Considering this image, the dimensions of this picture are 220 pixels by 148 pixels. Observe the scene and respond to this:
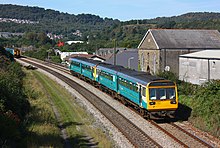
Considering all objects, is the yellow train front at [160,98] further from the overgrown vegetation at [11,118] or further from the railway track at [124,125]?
the overgrown vegetation at [11,118]

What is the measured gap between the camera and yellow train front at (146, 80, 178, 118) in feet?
63.9

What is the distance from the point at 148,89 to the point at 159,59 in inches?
1159

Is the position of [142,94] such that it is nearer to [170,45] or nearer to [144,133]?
[144,133]

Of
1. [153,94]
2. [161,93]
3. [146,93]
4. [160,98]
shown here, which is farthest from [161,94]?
[146,93]

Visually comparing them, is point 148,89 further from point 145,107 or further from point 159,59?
point 159,59

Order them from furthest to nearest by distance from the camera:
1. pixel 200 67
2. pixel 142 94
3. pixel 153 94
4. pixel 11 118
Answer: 1. pixel 200 67
2. pixel 142 94
3. pixel 153 94
4. pixel 11 118

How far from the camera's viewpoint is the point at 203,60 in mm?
40094

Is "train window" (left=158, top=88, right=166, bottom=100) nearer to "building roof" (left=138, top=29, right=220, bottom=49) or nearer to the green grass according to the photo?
the green grass

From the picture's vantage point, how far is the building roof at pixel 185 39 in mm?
49156

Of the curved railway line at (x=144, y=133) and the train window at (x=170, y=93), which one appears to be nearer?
Answer: the curved railway line at (x=144, y=133)

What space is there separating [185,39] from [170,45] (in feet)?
11.3

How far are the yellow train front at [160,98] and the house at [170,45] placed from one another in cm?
2710

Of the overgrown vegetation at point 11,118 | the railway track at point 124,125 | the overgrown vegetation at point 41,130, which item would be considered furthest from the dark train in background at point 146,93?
the overgrown vegetation at point 11,118

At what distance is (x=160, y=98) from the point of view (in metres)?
19.5
